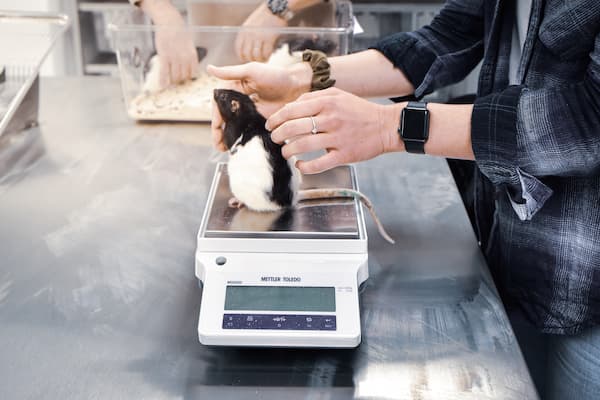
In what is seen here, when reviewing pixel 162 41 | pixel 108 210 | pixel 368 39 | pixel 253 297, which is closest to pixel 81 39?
pixel 368 39

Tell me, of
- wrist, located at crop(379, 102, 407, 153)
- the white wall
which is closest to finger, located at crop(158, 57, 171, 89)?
wrist, located at crop(379, 102, 407, 153)

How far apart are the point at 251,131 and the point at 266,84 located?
0.17m

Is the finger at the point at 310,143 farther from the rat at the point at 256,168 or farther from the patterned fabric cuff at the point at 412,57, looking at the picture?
the patterned fabric cuff at the point at 412,57

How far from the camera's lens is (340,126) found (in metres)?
0.94

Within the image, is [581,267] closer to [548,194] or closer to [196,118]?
[548,194]

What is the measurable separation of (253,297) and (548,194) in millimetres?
425

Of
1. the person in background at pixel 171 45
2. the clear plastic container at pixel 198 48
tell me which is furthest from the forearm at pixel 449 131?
the person in background at pixel 171 45

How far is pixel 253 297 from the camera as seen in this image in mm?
837

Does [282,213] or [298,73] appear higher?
[298,73]

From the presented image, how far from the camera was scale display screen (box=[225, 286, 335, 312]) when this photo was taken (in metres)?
0.82

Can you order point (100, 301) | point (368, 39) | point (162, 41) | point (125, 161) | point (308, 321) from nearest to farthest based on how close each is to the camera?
point (308, 321)
point (100, 301)
point (125, 161)
point (162, 41)
point (368, 39)

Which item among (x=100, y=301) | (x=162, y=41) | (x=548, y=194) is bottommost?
(x=100, y=301)

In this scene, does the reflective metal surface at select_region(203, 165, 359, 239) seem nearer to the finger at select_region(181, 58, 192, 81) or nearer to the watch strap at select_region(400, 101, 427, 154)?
the watch strap at select_region(400, 101, 427, 154)

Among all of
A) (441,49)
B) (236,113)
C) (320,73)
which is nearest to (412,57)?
(441,49)
